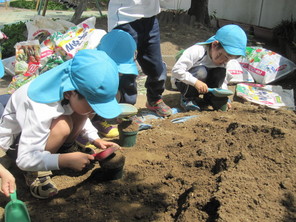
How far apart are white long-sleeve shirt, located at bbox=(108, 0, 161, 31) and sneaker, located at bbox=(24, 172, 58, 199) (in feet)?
4.98

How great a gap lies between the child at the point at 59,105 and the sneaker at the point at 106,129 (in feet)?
3.10

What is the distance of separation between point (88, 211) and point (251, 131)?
143cm

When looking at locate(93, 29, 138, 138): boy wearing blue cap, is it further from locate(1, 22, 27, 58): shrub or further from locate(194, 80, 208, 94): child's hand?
locate(1, 22, 27, 58): shrub

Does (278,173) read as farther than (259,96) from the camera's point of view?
No

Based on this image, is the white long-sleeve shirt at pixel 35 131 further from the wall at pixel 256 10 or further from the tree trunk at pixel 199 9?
the wall at pixel 256 10

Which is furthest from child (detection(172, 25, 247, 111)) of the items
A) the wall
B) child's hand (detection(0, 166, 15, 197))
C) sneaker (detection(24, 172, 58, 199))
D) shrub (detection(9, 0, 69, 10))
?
shrub (detection(9, 0, 69, 10))

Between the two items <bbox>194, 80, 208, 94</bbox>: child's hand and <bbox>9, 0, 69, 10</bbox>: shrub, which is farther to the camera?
<bbox>9, 0, 69, 10</bbox>: shrub

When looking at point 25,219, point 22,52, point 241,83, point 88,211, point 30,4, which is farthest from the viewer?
point 30,4

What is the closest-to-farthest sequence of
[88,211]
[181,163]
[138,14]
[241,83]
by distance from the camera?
[88,211], [181,163], [138,14], [241,83]

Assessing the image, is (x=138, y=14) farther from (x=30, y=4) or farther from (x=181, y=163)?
(x=30, y=4)

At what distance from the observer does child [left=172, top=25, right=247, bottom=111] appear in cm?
333

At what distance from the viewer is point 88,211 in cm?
197

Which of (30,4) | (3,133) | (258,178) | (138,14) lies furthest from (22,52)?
(30,4)

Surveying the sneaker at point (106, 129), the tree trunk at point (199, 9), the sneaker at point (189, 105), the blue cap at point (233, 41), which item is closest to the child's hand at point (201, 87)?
the sneaker at point (189, 105)
